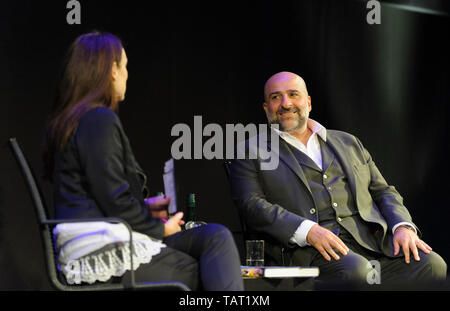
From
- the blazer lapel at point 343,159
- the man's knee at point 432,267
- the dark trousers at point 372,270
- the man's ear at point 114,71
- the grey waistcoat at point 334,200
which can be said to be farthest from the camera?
the blazer lapel at point 343,159

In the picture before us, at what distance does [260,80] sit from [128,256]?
2.39 metres

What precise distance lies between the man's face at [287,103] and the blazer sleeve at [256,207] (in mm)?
338

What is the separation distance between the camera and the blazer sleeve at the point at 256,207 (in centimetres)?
322

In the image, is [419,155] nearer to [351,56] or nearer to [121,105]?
[351,56]

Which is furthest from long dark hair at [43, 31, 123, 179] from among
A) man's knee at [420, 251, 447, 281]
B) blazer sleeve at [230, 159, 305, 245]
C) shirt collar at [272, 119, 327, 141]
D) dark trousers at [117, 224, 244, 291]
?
man's knee at [420, 251, 447, 281]

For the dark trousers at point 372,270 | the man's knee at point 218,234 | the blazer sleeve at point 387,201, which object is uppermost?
the man's knee at point 218,234

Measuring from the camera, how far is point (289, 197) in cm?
342

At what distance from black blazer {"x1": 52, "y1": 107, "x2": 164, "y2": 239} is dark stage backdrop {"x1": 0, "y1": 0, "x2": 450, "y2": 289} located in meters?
1.44

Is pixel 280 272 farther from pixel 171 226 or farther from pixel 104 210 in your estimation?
pixel 104 210

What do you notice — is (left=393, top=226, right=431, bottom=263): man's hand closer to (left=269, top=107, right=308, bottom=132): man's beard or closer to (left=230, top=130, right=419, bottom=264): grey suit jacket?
(left=230, top=130, right=419, bottom=264): grey suit jacket

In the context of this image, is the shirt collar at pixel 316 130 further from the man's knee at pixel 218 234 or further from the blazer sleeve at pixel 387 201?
the man's knee at pixel 218 234

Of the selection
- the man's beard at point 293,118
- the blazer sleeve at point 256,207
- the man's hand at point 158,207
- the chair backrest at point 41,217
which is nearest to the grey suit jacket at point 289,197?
the blazer sleeve at point 256,207

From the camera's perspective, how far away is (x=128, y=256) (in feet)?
7.54

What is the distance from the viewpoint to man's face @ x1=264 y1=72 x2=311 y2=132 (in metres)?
3.66
